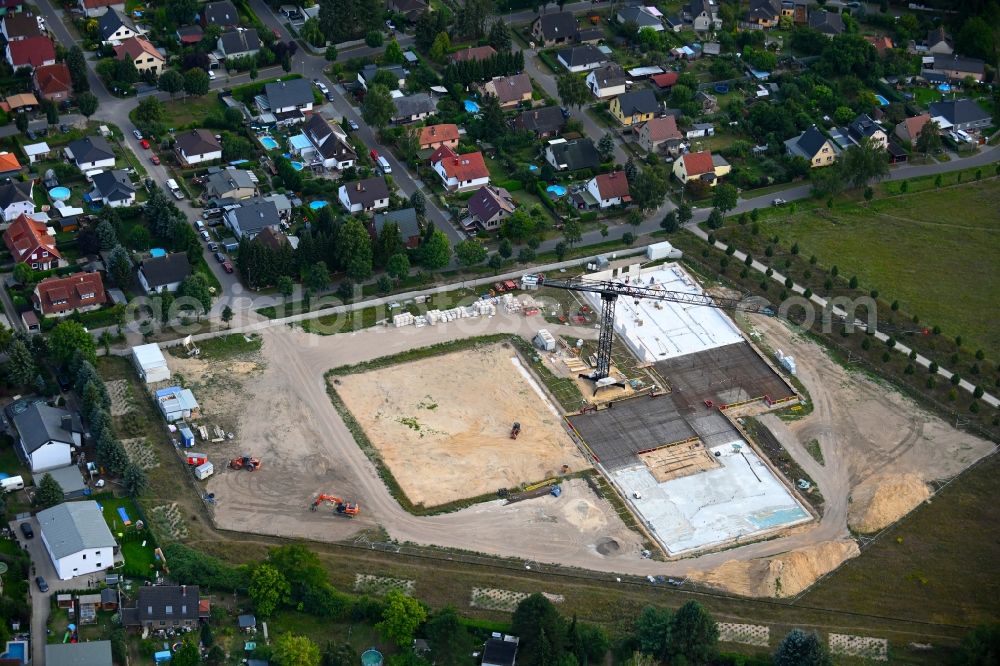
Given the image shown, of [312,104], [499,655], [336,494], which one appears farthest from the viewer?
[312,104]

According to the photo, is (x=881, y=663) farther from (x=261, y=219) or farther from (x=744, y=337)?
(x=261, y=219)

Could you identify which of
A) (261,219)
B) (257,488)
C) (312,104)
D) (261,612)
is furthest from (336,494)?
(312,104)

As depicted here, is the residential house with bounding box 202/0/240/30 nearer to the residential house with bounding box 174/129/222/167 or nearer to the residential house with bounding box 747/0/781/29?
the residential house with bounding box 174/129/222/167

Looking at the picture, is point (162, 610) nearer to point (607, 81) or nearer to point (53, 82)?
point (53, 82)

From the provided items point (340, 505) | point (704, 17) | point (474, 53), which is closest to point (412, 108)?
point (474, 53)

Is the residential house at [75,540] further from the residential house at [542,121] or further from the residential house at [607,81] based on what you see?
the residential house at [607,81]

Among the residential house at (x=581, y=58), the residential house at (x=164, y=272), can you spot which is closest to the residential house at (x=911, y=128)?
the residential house at (x=581, y=58)

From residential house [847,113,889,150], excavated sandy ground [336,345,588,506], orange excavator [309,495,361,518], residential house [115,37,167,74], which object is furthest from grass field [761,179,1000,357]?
residential house [115,37,167,74]

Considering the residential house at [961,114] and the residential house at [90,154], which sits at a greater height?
the residential house at [961,114]
